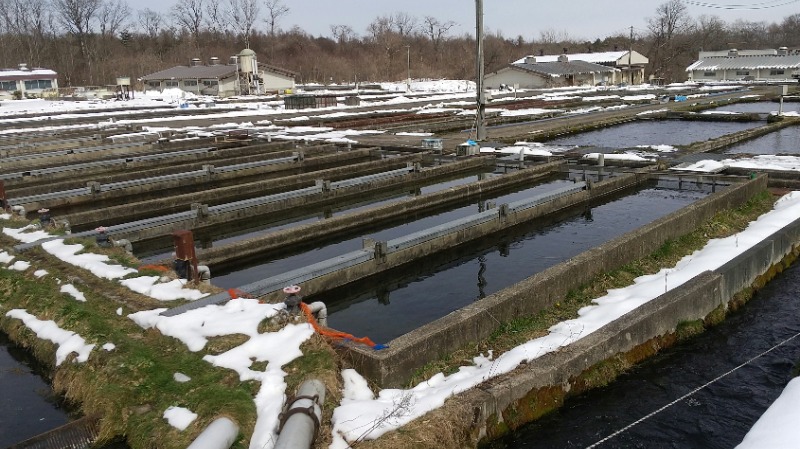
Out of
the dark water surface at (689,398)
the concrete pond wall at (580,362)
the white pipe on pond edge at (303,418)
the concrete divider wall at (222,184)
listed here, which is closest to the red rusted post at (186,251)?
the white pipe on pond edge at (303,418)

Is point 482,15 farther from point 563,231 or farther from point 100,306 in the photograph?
point 100,306

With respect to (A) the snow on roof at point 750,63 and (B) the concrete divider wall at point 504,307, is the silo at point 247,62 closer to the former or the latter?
(A) the snow on roof at point 750,63

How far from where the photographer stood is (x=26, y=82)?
2601 inches

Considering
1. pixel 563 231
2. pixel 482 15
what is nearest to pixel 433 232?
pixel 563 231

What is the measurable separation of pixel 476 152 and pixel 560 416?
15.4 metres

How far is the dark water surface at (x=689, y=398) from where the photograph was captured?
607 centimetres

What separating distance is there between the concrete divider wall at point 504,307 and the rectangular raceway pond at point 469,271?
1.52 metres

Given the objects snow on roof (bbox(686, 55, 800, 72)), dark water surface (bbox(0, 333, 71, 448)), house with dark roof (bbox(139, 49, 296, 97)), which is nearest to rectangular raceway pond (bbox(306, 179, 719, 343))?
dark water surface (bbox(0, 333, 71, 448))

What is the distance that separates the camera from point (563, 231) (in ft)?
43.8

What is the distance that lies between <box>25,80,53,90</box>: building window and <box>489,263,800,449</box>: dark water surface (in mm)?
74619

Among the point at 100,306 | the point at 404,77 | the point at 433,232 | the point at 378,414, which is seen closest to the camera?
the point at 378,414

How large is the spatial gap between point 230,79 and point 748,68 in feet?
206

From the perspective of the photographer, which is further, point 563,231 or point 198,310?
point 563,231

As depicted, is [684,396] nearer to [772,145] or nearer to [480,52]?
[480,52]
